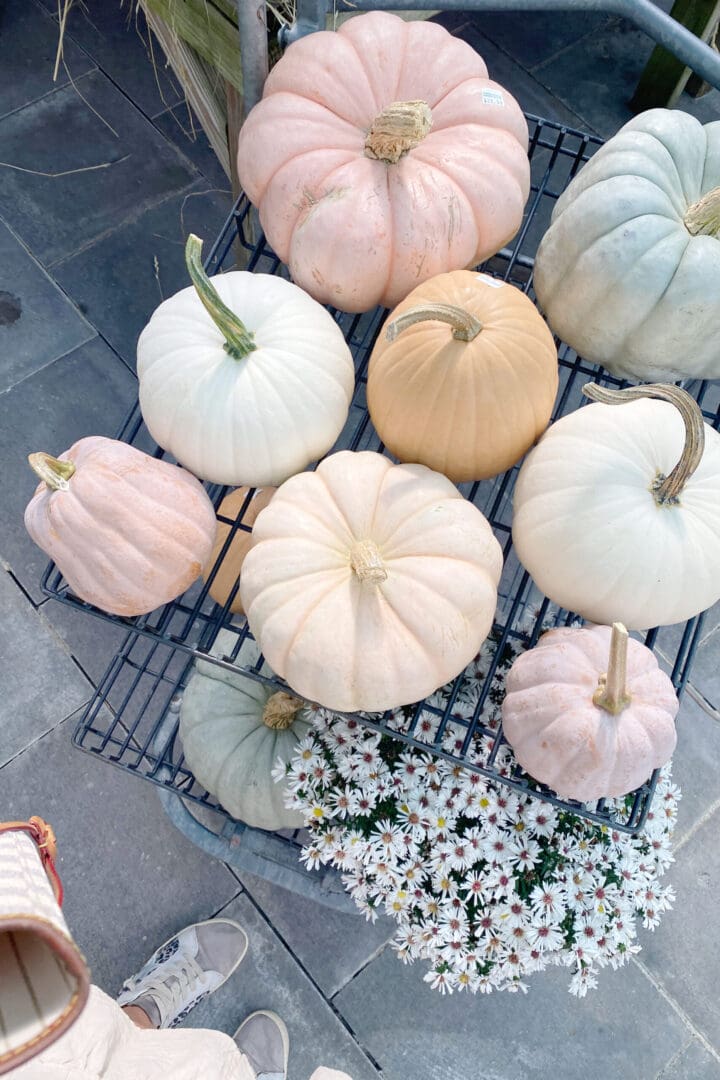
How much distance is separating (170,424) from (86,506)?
200 mm

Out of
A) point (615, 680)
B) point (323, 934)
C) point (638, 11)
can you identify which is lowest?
point (323, 934)

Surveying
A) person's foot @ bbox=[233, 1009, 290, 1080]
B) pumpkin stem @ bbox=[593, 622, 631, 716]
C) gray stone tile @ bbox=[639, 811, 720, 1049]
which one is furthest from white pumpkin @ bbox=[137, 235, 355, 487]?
gray stone tile @ bbox=[639, 811, 720, 1049]

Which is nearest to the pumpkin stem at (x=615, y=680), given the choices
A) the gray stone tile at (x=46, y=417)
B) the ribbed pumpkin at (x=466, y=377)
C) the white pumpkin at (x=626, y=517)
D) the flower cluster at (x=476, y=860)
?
the white pumpkin at (x=626, y=517)

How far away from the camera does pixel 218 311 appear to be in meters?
1.25

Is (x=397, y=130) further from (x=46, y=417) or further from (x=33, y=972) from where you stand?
(x=46, y=417)

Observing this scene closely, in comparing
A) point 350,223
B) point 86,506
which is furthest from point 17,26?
point 86,506

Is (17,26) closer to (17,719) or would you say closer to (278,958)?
(17,719)

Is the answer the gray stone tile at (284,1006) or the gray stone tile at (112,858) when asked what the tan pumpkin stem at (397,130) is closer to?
the gray stone tile at (112,858)

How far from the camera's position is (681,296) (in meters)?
1.34

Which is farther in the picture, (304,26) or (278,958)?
(278,958)

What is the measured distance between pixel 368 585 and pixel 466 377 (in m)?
0.34

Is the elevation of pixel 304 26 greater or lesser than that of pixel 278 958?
greater

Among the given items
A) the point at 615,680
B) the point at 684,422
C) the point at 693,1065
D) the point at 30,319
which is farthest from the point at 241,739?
the point at 30,319

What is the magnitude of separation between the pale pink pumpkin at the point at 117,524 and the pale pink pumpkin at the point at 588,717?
567mm
